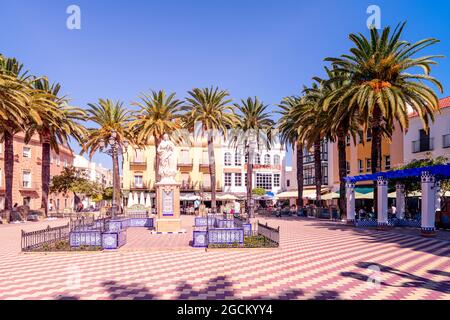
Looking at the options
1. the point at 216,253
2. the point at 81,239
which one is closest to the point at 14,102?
the point at 81,239

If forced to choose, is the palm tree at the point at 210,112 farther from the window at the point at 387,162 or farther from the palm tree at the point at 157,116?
the window at the point at 387,162

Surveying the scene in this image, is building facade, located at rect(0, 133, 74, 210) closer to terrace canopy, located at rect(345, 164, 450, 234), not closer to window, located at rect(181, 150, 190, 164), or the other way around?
window, located at rect(181, 150, 190, 164)

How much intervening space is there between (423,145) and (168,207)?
25097 millimetres

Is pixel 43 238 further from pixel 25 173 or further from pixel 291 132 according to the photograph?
pixel 25 173

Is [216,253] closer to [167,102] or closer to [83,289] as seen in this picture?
[83,289]

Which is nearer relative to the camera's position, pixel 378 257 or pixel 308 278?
pixel 308 278

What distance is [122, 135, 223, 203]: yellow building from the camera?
168ft

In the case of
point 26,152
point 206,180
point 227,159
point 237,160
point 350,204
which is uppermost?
point 26,152

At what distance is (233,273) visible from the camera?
1019cm

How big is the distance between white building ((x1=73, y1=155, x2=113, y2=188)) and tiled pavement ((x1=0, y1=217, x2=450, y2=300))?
4716 centimetres

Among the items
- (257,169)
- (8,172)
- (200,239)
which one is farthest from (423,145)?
(8,172)

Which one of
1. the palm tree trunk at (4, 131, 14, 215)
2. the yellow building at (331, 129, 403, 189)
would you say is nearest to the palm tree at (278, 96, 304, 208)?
the yellow building at (331, 129, 403, 189)
